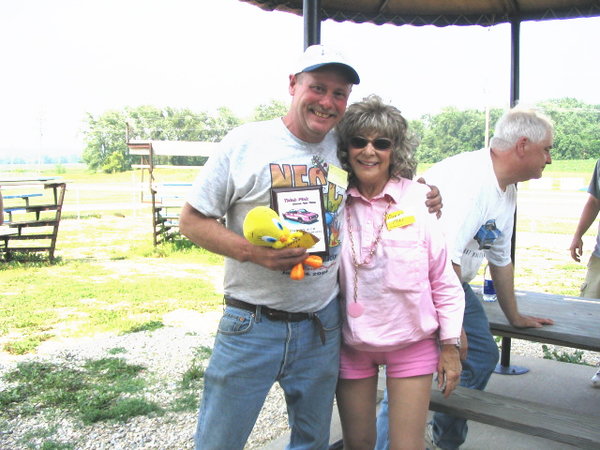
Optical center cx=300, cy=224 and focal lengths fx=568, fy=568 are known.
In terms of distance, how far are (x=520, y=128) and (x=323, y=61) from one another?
107 centimetres

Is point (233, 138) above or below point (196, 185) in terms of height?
above

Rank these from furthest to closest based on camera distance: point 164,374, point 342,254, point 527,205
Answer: point 527,205 → point 164,374 → point 342,254

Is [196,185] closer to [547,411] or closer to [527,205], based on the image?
[547,411]

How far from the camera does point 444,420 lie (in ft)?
A: 8.90

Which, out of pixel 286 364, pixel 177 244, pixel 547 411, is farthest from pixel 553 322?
pixel 177 244

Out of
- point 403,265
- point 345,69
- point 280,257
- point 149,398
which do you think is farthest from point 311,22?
point 149,398

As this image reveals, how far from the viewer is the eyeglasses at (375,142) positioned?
185 centimetres

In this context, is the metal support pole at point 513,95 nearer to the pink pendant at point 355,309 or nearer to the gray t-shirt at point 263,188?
the pink pendant at point 355,309

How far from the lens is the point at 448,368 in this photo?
190cm

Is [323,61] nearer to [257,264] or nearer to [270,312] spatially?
[257,264]

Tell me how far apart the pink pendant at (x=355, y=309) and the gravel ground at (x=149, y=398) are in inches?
66.6

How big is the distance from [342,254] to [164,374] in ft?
9.95

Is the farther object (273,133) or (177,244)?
(177,244)

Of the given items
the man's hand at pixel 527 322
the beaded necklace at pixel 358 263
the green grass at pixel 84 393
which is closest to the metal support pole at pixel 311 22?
the beaded necklace at pixel 358 263
